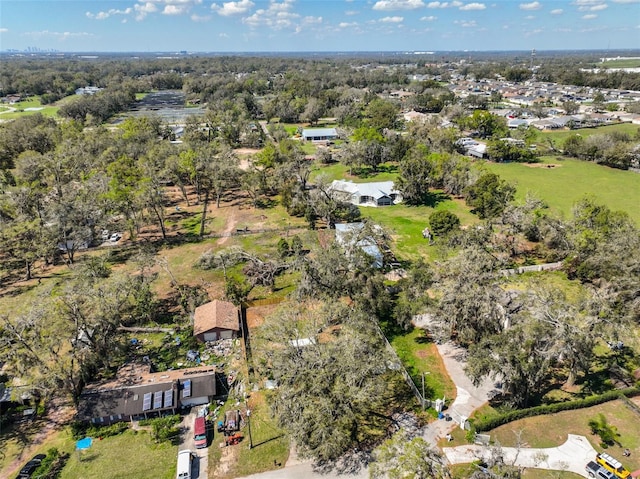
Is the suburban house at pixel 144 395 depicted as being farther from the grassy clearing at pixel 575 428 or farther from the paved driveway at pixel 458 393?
the grassy clearing at pixel 575 428

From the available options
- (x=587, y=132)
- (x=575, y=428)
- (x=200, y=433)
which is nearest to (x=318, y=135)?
(x=587, y=132)

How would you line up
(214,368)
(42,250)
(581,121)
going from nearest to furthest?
1. (214,368)
2. (42,250)
3. (581,121)

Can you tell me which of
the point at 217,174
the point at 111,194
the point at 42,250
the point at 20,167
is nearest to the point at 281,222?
the point at 217,174

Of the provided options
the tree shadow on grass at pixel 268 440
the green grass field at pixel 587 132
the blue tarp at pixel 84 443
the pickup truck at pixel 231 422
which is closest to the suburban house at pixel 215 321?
the pickup truck at pixel 231 422

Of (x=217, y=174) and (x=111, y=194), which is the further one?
(x=217, y=174)

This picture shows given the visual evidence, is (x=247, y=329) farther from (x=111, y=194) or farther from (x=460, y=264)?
(x=111, y=194)

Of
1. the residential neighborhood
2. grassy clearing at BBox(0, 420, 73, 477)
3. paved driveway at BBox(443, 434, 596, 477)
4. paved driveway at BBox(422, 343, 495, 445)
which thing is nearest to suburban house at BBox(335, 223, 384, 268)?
the residential neighborhood
